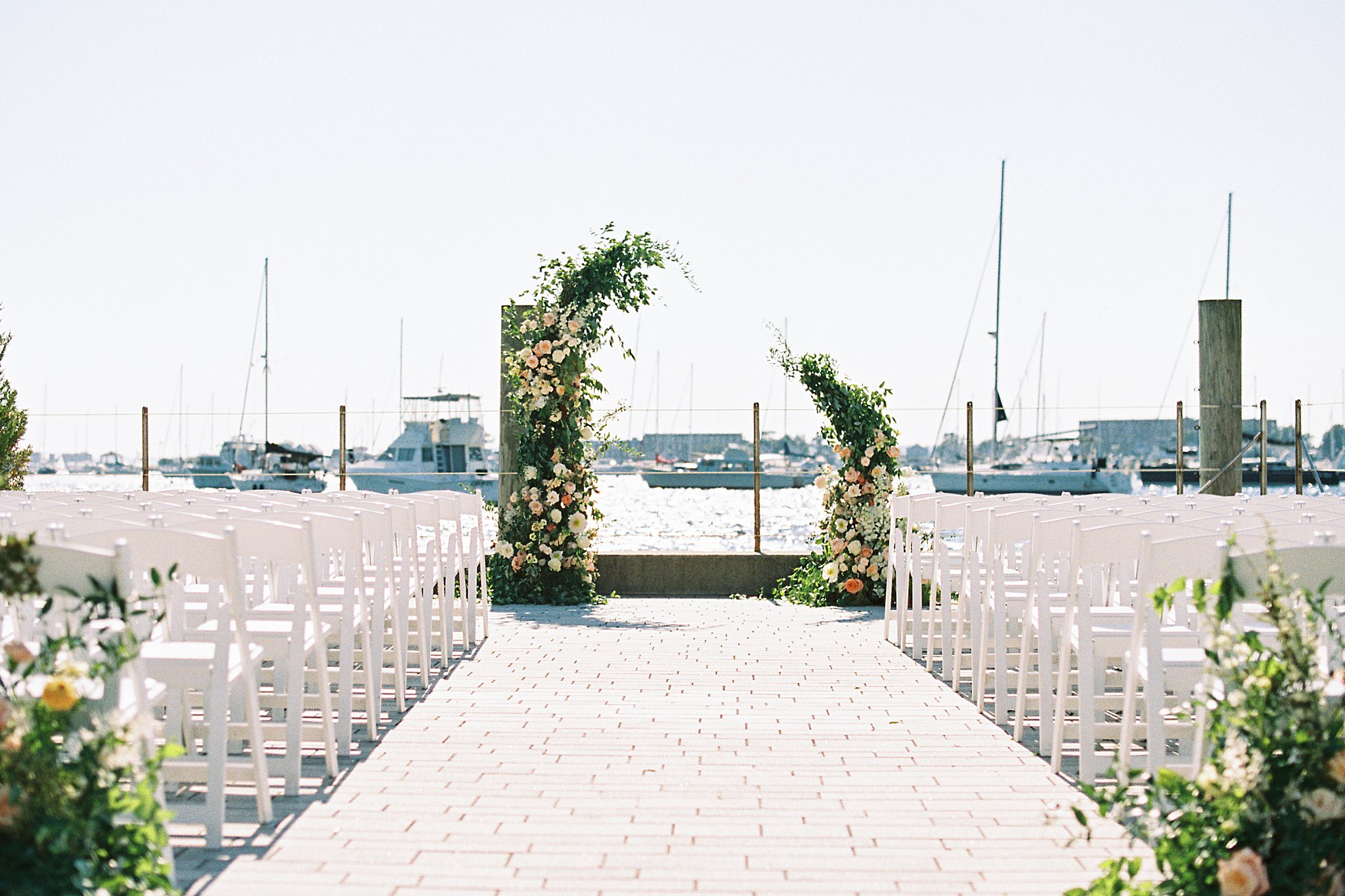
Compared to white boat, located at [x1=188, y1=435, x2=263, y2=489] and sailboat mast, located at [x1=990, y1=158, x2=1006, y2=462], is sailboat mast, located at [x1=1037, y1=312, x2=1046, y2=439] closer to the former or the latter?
sailboat mast, located at [x1=990, y1=158, x2=1006, y2=462]

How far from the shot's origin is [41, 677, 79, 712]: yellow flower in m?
2.38

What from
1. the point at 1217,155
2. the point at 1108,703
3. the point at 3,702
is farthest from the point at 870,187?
the point at 3,702

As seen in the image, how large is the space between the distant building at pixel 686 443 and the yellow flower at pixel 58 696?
9.13 meters

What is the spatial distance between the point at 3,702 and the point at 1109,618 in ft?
12.7

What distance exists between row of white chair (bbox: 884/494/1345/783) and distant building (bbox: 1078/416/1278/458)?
14.7 ft

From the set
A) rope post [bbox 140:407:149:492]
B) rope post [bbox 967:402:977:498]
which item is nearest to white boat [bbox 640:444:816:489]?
rope post [bbox 967:402:977:498]

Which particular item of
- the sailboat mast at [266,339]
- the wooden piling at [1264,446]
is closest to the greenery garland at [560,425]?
the wooden piling at [1264,446]

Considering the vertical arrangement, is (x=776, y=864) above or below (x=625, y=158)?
below

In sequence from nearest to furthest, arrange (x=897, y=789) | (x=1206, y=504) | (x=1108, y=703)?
1. (x=897, y=789)
2. (x=1108, y=703)
3. (x=1206, y=504)

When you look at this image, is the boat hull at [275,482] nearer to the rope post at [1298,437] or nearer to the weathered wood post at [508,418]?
the weathered wood post at [508,418]

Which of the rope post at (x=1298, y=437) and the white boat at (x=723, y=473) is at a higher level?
the rope post at (x=1298, y=437)

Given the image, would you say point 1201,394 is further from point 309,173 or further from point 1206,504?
point 309,173

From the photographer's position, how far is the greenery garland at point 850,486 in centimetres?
947

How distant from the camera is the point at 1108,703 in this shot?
4707mm
